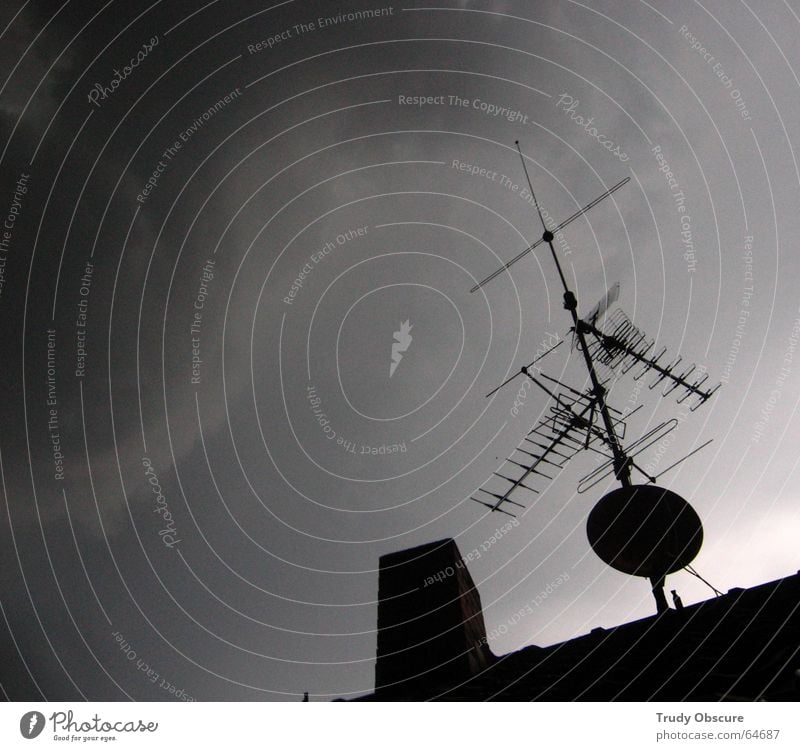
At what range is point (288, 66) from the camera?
33.4 ft

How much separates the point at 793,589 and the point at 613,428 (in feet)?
13.0

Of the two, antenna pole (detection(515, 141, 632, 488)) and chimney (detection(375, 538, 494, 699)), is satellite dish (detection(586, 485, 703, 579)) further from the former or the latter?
chimney (detection(375, 538, 494, 699))

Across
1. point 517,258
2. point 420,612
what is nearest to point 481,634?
point 420,612

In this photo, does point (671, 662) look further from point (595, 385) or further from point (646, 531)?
point (595, 385)

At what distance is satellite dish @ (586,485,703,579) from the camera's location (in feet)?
22.0
